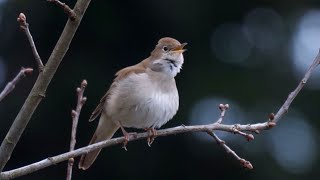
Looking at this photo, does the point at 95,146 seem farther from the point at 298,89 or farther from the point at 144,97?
the point at 144,97

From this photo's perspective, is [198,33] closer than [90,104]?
No

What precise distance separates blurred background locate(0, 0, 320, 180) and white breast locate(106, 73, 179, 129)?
162 inches

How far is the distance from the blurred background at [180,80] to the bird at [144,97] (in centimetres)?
393

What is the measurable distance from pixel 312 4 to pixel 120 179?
333 centimetres

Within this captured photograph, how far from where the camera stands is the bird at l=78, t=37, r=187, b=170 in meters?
5.32

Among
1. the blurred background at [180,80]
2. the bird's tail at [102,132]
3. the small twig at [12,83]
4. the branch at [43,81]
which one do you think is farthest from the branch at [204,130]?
the blurred background at [180,80]

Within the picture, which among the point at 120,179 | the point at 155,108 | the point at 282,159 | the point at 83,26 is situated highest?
the point at 155,108

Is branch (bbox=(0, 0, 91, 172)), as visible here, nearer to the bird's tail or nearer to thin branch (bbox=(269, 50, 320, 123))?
thin branch (bbox=(269, 50, 320, 123))

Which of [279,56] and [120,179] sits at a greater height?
[279,56]

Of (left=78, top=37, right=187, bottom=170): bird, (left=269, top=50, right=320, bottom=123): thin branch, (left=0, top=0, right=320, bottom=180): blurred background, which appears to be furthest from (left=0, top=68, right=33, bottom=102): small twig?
(left=0, top=0, right=320, bottom=180): blurred background

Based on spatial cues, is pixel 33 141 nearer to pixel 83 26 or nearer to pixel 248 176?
pixel 83 26

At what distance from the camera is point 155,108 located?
5.29 metres

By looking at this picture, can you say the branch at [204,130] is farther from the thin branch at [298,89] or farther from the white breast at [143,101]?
the white breast at [143,101]

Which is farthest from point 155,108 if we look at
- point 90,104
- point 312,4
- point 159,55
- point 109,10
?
point 312,4
